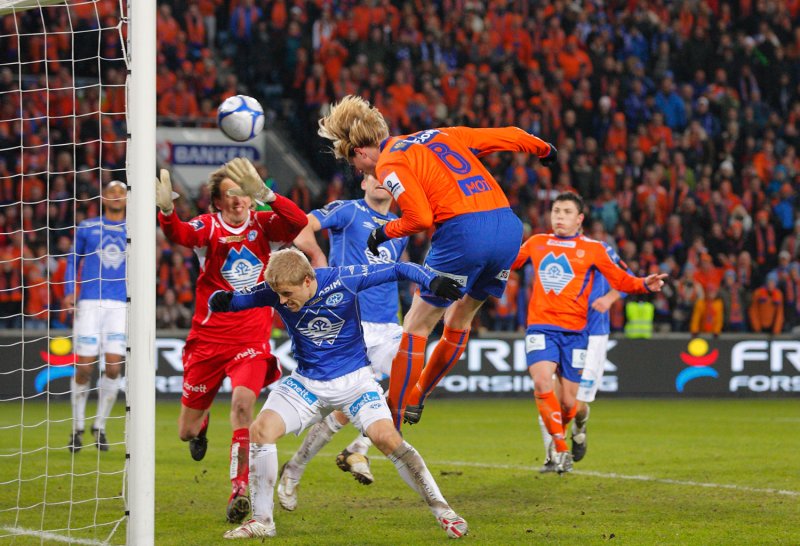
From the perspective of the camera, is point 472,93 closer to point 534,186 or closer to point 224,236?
point 534,186

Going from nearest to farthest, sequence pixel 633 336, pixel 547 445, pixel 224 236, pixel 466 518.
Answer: pixel 466 518, pixel 224 236, pixel 547 445, pixel 633 336

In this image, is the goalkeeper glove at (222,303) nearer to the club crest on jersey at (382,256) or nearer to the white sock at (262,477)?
the white sock at (262,477)

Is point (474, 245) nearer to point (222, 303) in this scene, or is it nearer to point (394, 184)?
point (394, 184)

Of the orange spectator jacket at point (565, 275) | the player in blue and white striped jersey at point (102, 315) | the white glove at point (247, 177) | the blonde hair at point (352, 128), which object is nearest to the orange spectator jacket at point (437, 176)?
the blonde hair at point (352, 128)

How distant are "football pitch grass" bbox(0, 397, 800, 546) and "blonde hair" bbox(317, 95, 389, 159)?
2318mm

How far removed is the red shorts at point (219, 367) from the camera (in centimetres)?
786

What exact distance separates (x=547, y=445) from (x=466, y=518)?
268 centimetres

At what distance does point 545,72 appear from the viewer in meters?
23.5

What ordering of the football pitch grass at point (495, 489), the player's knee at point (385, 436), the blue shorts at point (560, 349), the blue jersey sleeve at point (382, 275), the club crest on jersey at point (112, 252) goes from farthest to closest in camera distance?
the club crest on jersey at point (112, 252) < the blue shorts at point (560, 349) < the football pitch grass at point (495, 489) < the player's knee at point (385, 436) < the blue jersey sleeve at point (382, 275)

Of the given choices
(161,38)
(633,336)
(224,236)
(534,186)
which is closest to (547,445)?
(224,236)

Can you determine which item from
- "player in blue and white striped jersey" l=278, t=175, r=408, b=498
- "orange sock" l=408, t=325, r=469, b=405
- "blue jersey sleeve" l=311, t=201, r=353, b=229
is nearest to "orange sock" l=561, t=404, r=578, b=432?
"player in blue and white striped jersey" l=278, t=175, r=408, b=498

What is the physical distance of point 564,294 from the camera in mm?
10156

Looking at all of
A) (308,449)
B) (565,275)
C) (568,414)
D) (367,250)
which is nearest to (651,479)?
(568,414)

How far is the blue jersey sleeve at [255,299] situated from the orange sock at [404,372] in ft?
4.24
